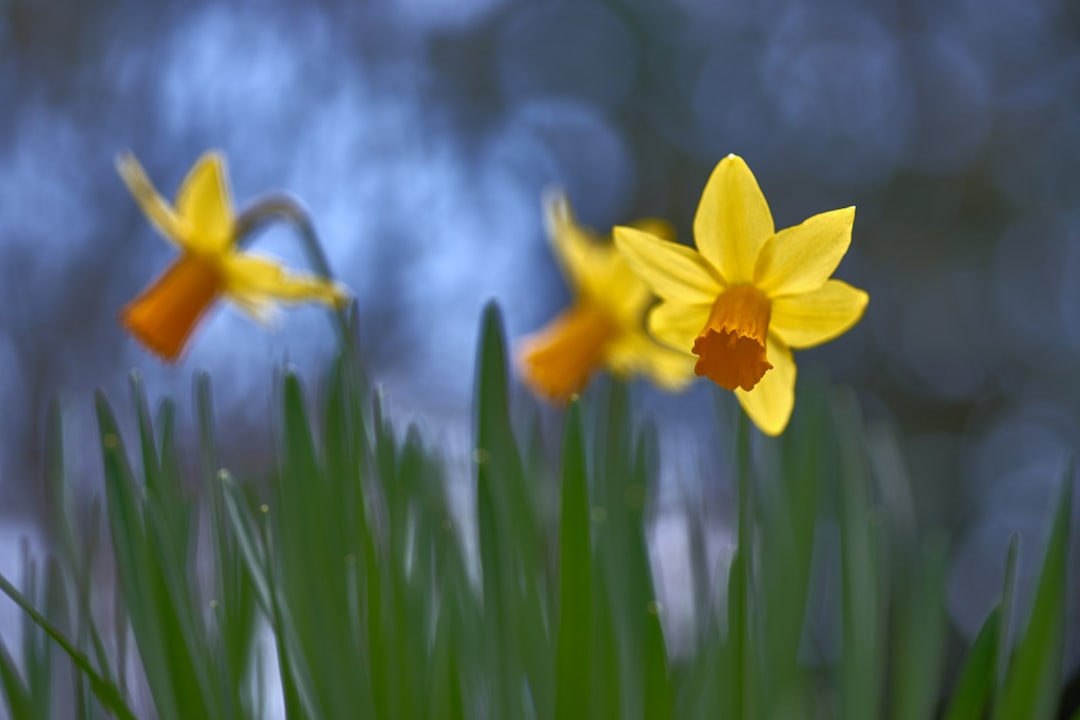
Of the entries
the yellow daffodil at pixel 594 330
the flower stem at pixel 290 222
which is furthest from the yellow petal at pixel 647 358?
the flower stem at pixel 290 222

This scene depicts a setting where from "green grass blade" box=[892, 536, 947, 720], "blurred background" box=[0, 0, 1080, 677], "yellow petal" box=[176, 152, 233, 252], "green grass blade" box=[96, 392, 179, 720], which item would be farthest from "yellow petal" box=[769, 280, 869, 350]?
"blurred background" box=[0, 0, 1080, 677]

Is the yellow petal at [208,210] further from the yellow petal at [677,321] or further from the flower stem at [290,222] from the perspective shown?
the yellow petal at [677,321]

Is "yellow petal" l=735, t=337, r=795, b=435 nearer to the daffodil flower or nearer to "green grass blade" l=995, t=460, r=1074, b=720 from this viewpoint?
the daffodil flower

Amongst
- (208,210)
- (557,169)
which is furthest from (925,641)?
(557,169)

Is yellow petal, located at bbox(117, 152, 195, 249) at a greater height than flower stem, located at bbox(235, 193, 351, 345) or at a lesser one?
greater

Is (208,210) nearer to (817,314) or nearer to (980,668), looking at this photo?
(817,314)

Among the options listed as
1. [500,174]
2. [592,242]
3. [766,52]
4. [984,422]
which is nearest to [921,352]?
[984,422]

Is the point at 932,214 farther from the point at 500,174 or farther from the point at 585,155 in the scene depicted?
the point at 500,174
